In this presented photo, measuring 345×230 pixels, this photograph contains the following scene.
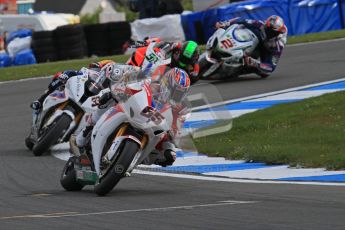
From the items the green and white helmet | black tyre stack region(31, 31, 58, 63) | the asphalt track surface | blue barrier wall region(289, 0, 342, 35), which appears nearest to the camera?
the asphalt track surface

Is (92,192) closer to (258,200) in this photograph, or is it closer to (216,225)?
(258,200)

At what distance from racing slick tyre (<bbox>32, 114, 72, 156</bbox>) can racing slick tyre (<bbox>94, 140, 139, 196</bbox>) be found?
365cm

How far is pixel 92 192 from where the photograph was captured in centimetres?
1019

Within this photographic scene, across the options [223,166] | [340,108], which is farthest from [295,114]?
[223,166]

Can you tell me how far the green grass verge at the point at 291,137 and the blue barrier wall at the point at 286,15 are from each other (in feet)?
41.6

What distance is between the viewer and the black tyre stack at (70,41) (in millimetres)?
28094

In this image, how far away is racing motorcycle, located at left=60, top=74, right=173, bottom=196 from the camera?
31.0 ft

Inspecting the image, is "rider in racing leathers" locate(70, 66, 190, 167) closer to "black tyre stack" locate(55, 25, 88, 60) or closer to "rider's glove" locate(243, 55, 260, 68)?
"rider's glove" locate(243, 55, 260, 68)

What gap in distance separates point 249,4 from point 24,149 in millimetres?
15538

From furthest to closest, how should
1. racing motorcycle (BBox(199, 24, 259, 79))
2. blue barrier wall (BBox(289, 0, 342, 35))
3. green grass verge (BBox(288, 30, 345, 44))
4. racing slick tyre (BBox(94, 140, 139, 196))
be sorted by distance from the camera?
1. blue barrier wall (BBox(289, 0, 342, 35))
2. green grass verge (BBox(288, 30, 345, 44))
3. racing motorcycle (BBox(199, 24, 259, 79))
4. racing slick tyre (BBox(94, 140, 139, 196))

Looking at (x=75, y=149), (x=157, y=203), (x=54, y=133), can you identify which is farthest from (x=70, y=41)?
(x=157, y=203)

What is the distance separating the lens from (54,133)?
1318 centimetres

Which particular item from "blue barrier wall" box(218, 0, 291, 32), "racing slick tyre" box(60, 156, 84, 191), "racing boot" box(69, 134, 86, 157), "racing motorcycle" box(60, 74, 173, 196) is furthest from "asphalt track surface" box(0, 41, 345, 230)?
"blue barrier wall" box(218, 0, 291, 32)

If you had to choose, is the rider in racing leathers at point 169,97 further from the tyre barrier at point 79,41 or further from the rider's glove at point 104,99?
the tyre barrier at point 79,41
